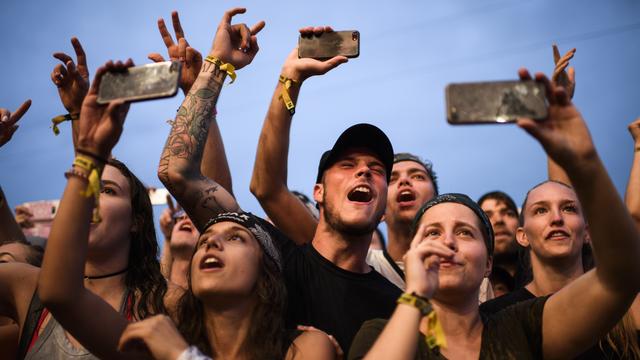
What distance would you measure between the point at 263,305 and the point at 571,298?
54.4 inches

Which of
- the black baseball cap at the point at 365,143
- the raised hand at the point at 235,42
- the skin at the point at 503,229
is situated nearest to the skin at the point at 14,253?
the raised hand at the point at 235,42

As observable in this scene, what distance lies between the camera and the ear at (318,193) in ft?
13.6

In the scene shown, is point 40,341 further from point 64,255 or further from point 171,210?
point 171,210

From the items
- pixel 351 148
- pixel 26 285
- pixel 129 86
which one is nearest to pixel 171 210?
pixel 351 148

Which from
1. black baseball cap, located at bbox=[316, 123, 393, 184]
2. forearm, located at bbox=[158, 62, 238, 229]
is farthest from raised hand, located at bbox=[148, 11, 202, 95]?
black baseball cap, located at bbox=[316, 123, 393, 184]

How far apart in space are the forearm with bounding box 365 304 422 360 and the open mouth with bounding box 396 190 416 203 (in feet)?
9.30

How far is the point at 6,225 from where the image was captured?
4652 millimetres

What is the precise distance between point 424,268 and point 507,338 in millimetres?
602

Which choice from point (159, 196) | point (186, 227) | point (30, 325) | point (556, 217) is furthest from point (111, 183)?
point (159, 196)

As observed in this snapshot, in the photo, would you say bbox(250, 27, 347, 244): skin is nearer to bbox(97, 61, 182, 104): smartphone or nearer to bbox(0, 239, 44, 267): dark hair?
bbox(0, 239, 44, 267): dark hair

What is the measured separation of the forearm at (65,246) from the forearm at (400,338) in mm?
1176

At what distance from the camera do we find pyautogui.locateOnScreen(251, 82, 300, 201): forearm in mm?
4012

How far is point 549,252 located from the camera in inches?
169

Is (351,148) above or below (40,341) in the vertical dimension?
above
